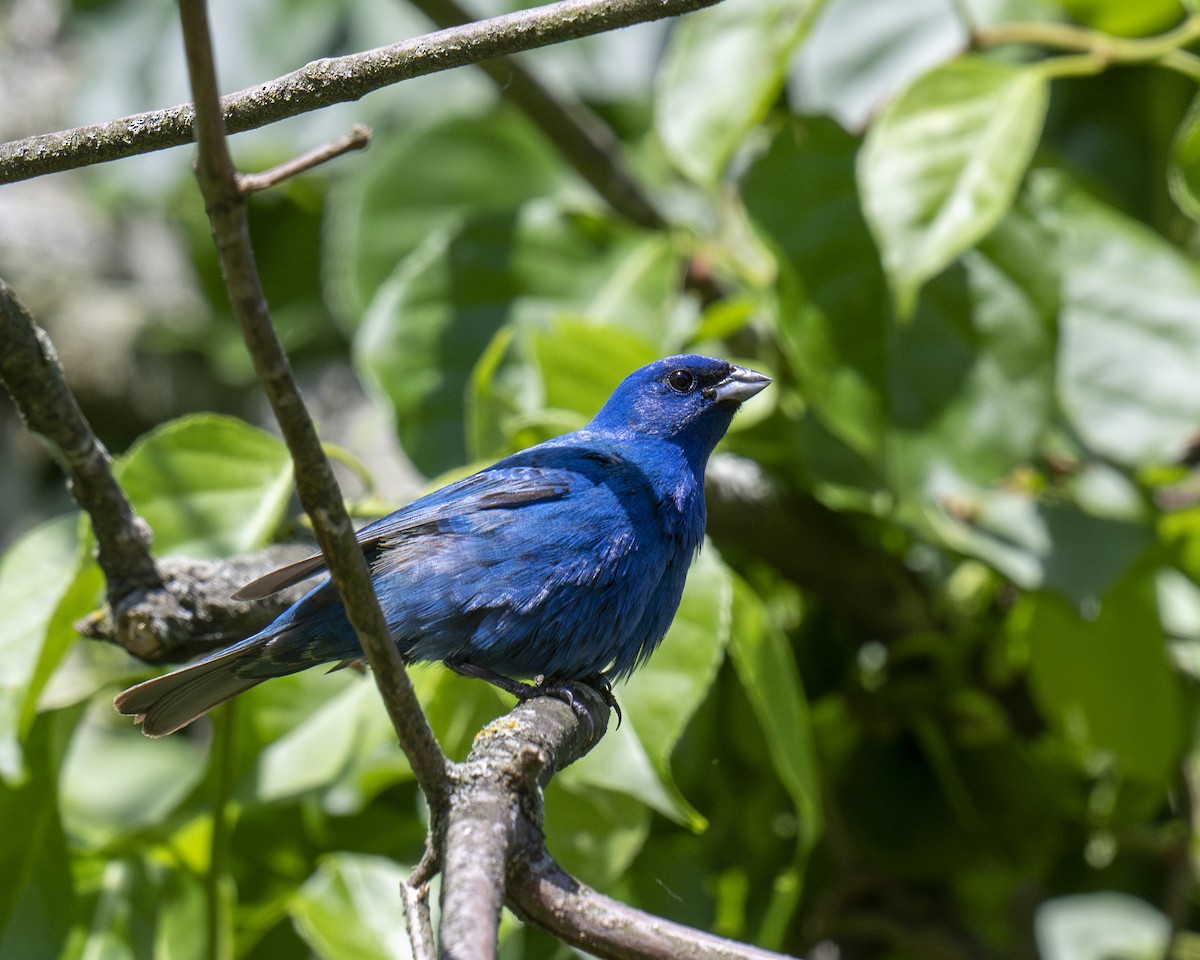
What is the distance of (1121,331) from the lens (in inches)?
110

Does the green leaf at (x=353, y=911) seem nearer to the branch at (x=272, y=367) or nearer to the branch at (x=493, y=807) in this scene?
the branch at (x=493, y=807)

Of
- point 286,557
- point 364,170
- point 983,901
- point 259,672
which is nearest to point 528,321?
point 364,170

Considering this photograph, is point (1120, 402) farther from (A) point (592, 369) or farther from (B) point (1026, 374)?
(A) point (592, 369)

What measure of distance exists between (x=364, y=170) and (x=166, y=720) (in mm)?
1844

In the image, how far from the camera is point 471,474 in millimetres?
2314

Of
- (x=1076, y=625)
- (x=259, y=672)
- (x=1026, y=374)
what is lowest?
(x=1076, y=625)

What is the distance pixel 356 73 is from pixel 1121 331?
2.02 m

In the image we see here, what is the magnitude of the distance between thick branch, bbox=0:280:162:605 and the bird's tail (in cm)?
15

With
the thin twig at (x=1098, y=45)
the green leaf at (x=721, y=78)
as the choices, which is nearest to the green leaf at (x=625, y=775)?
the green leaf at (x=721, y=78)

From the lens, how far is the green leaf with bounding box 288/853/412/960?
2199 millimetres

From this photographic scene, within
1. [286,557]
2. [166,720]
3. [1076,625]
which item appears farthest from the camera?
[1076,625]

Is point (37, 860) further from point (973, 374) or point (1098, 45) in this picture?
point (1098, 45)

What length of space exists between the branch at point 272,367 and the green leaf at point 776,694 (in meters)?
0.97

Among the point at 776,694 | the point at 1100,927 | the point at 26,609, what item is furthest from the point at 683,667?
the point at 1100,927
